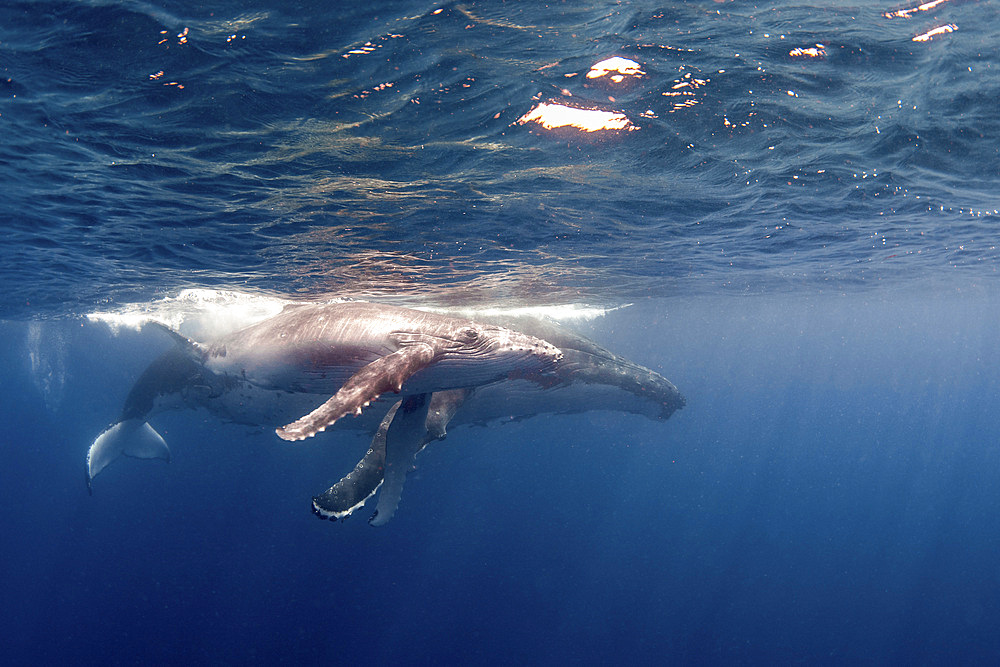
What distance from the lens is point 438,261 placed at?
55.4 ft

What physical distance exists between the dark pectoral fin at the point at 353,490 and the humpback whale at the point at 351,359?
29.4 inches

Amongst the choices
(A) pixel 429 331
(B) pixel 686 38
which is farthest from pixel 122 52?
(B) pixel 686 38

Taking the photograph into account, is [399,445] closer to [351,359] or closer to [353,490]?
[353,490]

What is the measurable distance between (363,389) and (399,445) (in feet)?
7.01

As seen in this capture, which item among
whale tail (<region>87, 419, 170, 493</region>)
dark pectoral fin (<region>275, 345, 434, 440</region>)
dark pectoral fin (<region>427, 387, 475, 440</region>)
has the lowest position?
whale tail (<region>87, 419, 170, 493</region>)

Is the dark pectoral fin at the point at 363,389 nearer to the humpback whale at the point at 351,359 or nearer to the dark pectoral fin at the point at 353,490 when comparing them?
the humpback whale at the point at 351,359

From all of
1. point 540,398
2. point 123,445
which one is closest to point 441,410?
point 540,398

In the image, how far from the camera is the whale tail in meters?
14.2

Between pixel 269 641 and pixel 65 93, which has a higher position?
pixel 65 93

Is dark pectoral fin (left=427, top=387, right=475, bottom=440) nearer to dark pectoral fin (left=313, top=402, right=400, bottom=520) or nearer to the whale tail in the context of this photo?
dark pectoral fin (left=313, top=402, right=400, bottom=520)

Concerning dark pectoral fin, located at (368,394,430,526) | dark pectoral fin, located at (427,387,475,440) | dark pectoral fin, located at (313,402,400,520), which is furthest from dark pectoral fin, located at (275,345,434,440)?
dark pectoral fin, located at (427,387,475,440)

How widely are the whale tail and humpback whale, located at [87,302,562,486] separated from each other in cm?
483

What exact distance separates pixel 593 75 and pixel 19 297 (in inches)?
1123

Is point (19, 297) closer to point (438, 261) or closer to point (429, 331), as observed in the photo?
point (438, 261)
